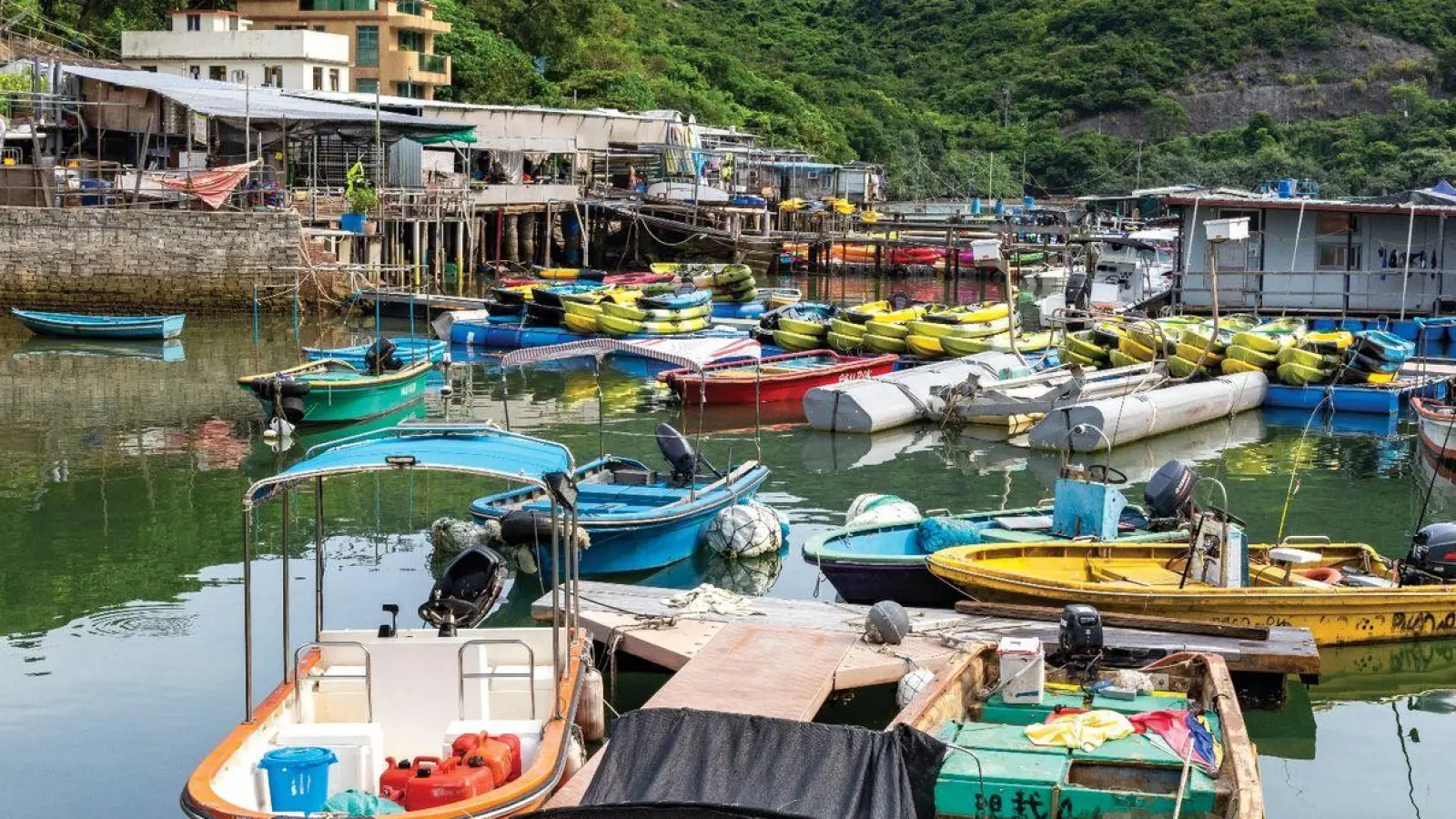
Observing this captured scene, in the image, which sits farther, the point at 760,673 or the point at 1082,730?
the point at 760,673

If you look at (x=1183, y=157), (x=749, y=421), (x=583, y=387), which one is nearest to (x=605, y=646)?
(x=749, y=421)

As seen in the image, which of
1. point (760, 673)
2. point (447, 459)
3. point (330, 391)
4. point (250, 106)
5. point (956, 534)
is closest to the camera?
point (447, 459)

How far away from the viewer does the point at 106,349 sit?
34.8m

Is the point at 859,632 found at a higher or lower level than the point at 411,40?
lower

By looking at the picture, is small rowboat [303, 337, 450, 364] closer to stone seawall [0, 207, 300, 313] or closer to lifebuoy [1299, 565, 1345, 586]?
stone seawall [0, 207, 300, 313]

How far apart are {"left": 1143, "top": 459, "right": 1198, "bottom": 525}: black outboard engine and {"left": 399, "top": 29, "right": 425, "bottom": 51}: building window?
54.2m

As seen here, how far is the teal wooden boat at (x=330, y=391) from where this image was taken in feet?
81.8

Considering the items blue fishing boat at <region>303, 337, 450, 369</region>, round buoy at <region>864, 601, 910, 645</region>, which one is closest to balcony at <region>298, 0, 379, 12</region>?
blue fishing boat at <region>303, 337, 450, 369</region>

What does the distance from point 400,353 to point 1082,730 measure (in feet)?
66.5

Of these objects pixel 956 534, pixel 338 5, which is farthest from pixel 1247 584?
pixel 338 5

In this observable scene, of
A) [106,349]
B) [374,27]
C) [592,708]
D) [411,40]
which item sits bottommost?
[592,708]

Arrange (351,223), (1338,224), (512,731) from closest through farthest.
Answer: (512,731) < (1338,224) < (351,223)

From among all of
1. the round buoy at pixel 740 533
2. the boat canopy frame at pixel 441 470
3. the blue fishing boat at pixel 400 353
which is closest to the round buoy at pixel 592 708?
the boat canopy frame at pixel 441 470

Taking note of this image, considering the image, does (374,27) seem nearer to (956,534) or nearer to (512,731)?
(956,534)
